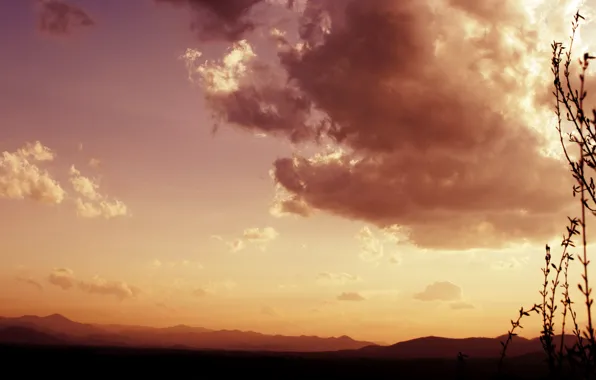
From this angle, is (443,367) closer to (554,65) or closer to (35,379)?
(35,379)

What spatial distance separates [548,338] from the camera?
6.75m

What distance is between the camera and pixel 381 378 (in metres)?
124

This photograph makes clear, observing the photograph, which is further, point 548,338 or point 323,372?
point 323,372

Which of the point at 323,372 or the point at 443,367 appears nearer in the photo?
the point at 323,372

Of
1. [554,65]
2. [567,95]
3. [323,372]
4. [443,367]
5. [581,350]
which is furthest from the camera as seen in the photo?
[443,367]

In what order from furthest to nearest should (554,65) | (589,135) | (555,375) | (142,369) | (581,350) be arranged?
(142,369), (554,65), (589,135), (555,375), (581,350)

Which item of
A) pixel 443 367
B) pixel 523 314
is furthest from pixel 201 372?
pixel 523 314

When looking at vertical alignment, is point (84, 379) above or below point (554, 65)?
below

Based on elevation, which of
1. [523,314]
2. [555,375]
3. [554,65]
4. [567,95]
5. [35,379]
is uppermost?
[554,65]

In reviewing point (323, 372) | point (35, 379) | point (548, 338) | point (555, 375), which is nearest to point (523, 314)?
point (548, 338)

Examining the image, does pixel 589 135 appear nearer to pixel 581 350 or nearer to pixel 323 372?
pixel 581 350

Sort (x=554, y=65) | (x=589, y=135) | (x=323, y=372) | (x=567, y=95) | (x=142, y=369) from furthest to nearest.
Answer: (x=323, y=372)
(x=142, y=369)
(x=554, y=65)
(x=567, y=95)
(x=589, y=135)

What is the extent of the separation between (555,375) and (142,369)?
12264cm

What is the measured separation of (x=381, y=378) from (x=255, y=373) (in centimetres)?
2603
